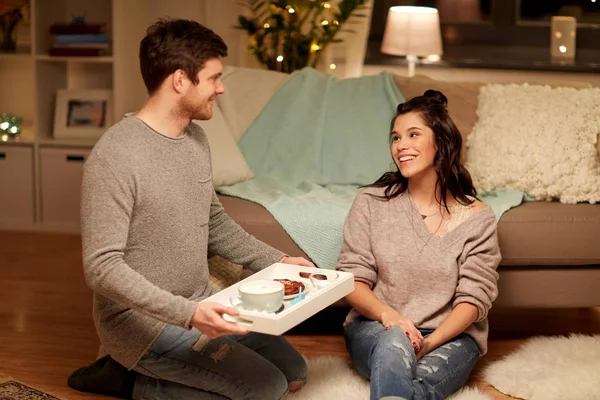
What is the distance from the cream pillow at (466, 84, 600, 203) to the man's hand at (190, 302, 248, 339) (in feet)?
4.98

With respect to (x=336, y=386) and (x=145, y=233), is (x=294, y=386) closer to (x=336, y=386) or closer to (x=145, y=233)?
(x=336, y=386)

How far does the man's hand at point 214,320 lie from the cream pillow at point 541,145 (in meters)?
1.52

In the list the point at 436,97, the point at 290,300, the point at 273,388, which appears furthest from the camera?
the point at 436,97

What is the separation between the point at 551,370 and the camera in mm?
2615

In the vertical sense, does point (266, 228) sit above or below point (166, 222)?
below

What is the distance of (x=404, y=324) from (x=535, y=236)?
0.74 m

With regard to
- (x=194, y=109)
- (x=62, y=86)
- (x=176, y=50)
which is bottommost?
(x=62, y=86)

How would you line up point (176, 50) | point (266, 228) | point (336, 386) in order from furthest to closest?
point (266, 228) < point (336, 386) < point (176, 50)

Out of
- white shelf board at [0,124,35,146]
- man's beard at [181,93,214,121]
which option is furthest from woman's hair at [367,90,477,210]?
white shelf board at [0,124,35,146]

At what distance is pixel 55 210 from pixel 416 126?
103 inches

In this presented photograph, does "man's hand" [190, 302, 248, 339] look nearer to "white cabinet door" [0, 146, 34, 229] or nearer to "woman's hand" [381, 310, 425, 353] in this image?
"woman's hand" [381, 310, 425, 353]

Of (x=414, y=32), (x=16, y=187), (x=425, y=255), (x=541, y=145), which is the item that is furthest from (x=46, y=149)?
(x=425, y=255)

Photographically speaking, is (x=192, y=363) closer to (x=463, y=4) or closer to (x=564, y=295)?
(x=564, y=295)

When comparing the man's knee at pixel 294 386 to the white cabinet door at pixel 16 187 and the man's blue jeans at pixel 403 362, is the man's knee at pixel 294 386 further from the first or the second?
the white cabinet door at pixel 16 187
